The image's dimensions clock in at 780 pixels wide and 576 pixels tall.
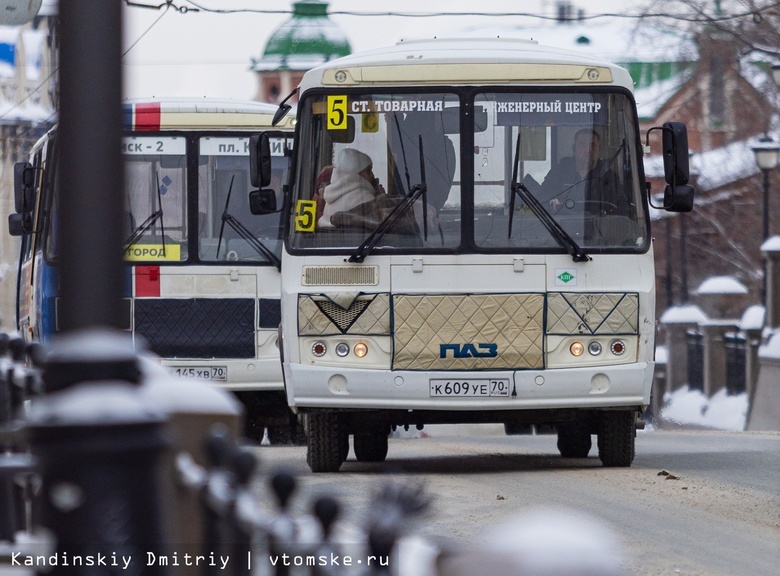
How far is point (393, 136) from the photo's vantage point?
1203cm

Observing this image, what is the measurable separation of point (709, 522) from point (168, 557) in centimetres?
548

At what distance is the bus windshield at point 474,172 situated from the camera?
12.0 meters

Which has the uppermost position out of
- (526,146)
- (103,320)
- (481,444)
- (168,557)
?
(526,146)

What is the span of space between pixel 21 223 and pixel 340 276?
24.7 feet

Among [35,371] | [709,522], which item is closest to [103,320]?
[35,371]

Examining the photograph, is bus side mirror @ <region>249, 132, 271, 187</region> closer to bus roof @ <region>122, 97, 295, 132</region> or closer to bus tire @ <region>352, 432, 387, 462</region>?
bus tire @ <region>352, 432, 387, 462</region>

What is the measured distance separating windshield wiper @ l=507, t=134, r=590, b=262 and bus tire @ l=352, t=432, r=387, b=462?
97.6 inches

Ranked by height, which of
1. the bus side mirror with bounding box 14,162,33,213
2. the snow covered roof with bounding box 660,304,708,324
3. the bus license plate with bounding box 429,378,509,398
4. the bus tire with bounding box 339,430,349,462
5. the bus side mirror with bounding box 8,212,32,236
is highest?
the bus side mirror with bounding box 14,162,33,213

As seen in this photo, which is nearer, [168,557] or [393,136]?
[168,557]

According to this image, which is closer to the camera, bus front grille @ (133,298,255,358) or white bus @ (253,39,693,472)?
white bus @ (253,39,693,472)

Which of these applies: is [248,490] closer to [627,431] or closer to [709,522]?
[709,522]

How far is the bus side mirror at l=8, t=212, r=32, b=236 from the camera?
18500 millimetres

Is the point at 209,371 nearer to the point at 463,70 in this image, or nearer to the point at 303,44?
the point at 463,70

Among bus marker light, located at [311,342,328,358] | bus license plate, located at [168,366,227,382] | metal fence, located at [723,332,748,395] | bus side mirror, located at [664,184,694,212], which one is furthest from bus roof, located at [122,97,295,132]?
metal fence, located at [723,332,748,395]
